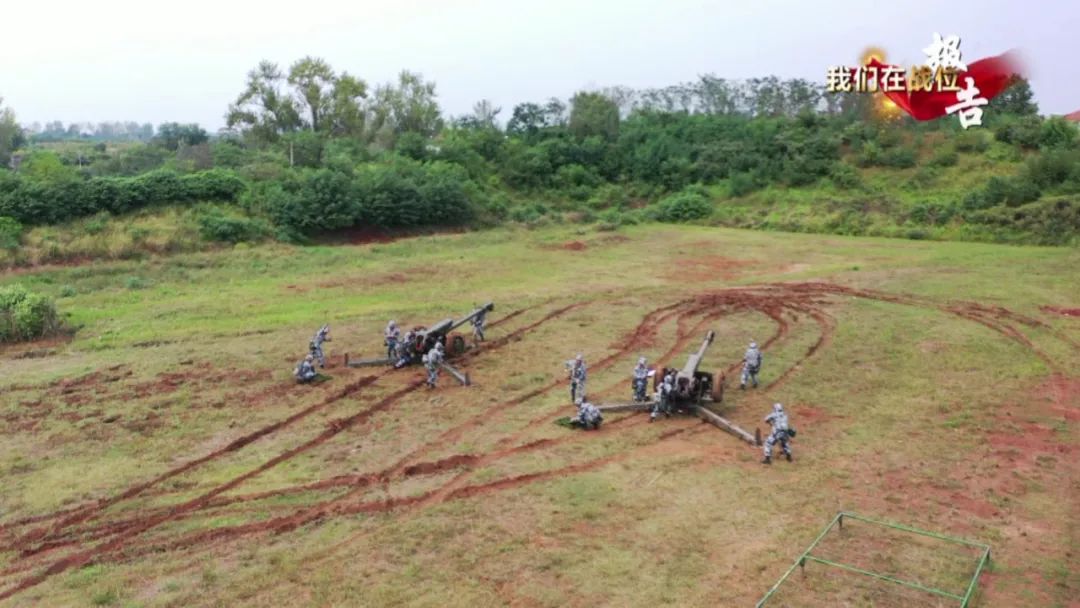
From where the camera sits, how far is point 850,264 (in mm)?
35844

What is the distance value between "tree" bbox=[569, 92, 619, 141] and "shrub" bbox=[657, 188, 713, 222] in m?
16.1

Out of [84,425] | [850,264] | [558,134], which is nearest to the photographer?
[84,425]

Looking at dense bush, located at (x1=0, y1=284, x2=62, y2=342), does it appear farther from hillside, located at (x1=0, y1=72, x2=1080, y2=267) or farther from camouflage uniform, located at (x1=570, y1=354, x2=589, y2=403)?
camouflage uniform, located at (x1=570, y1=354, x2=589, y2=403)

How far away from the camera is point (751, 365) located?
18.8 m

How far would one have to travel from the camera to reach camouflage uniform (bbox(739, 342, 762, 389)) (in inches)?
741

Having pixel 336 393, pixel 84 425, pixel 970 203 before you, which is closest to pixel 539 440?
pixel 336 393

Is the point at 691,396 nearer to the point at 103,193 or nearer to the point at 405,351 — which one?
the point at 405,351

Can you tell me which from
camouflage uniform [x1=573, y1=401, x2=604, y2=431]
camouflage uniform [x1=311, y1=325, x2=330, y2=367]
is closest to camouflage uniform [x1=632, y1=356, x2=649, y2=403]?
camouflage uniform [x1=573, y1=401, x2=604, y2=431]

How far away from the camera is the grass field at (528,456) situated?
1102 cm

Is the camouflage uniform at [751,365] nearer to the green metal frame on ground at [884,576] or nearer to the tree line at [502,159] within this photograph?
the green metal frame on ground at [884,576]

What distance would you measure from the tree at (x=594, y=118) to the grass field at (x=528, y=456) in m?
42.0

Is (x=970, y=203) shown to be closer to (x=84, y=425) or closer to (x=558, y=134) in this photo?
(x=558, y=134)

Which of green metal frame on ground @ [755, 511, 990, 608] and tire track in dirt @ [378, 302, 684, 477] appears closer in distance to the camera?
green metal frame on ground @ [755, 511, 990, 608]

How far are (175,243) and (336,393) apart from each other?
2193 centimetres
